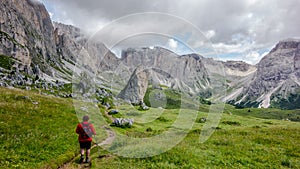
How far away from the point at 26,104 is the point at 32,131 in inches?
359

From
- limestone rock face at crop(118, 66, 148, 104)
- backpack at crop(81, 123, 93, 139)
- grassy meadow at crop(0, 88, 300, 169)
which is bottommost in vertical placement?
grassy meadow at crop(0, 88, 300, 169)

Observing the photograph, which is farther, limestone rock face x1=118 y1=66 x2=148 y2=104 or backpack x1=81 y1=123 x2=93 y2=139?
limestone rock face x1=118 y1=66 x2=148 y2=104

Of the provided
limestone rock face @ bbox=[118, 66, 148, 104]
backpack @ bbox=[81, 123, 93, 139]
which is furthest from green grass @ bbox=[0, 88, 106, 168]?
limestone rock face @ bbox=[118, 66, 148, 104]

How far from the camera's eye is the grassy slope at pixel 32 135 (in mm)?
15859

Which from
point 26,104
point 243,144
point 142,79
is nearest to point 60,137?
point 26,104

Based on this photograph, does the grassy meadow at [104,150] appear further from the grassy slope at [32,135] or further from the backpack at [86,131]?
the backpack at [86,131]

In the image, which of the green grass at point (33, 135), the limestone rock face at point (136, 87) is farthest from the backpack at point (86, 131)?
the limestone rock face at point (136, 87)

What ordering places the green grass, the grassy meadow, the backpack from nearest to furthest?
1. the grassy meadow
2. the green grass
3. the backpack

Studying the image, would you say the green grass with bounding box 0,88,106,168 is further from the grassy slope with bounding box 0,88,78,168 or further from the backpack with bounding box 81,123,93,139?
the backpack with bounding box 81,123,93,139

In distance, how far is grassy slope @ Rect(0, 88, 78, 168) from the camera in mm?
15859

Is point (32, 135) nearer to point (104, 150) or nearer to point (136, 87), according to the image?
point (104, 150)

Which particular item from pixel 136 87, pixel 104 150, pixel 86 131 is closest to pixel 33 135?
pixel 86 131

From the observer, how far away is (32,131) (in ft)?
66.9

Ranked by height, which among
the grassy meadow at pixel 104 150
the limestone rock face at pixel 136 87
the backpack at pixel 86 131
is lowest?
the grassy meadow at pixel 104 150
